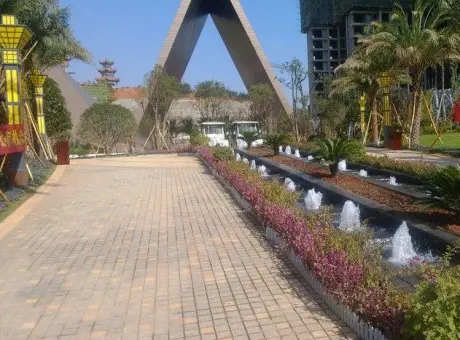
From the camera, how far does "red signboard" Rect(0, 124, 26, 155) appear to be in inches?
367

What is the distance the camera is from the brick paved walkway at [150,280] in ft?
11.7

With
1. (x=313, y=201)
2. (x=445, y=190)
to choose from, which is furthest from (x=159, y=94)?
(x=445, y=190)

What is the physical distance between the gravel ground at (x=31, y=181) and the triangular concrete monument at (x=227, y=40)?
18.8 m

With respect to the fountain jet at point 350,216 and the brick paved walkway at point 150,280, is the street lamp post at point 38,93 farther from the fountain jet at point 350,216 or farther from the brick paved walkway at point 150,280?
the fountain jet at point 350,216

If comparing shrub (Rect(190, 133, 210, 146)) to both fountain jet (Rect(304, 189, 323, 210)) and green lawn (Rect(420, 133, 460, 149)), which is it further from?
fountain jet (Rect(304, 189, 323, 210))

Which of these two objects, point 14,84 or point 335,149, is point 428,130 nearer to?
point 335,149

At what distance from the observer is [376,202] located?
24.6 feet

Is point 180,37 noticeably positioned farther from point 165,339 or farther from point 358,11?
point 165,339

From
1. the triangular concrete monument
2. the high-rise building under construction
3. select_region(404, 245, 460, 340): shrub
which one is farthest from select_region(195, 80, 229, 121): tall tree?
select_region(404, 245, 460, 340): shrub

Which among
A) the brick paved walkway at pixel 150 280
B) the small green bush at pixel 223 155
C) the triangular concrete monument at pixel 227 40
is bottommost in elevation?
the brick paved walkway at pixel 150 280

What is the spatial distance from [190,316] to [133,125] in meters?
26.6

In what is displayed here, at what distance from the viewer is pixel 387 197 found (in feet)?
26.5

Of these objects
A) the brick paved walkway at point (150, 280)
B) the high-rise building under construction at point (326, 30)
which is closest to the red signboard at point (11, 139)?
the brick paved walkway at point (150, 280)

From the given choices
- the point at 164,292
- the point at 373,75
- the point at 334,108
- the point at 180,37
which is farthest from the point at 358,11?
the point at 164,292
